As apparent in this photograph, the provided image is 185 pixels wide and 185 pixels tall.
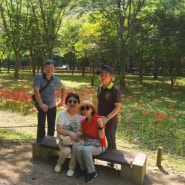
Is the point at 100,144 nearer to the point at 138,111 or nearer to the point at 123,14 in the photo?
the point at 138,111

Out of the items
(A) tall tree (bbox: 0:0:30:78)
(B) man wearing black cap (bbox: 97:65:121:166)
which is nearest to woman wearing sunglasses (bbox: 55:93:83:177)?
(B) man wearing black cap (bbox: 97:65:121:166)

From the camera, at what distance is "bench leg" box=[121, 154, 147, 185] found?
460cm

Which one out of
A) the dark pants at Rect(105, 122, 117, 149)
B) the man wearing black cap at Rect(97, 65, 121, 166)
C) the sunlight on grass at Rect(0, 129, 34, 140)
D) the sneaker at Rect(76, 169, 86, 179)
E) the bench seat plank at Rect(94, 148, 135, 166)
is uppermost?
the man wearing black cap at Rect(97, 65, 121, 166)

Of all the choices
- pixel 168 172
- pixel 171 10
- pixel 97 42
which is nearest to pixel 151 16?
pixel 171 10

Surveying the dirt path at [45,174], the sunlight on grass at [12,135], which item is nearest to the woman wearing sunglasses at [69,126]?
the dirt path at [45,174]

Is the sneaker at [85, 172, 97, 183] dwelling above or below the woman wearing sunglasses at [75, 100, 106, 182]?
below

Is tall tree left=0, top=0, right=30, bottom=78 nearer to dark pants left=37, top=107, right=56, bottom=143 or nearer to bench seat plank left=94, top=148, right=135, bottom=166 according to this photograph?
dark pants left=37, top=107, right=56, bottom=143

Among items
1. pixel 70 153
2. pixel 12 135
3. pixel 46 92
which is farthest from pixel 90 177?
pixel 12 135

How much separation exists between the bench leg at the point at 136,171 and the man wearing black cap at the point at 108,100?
62cm

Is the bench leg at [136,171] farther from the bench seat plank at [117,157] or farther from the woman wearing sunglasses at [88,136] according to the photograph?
the woman wearing sunglasses at [88,136]

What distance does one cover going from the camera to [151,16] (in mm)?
18016

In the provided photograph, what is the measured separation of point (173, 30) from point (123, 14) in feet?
10.5

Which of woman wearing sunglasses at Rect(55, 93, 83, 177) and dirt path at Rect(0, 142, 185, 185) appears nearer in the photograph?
dirt path at Rect(0, 142, 185, 185)

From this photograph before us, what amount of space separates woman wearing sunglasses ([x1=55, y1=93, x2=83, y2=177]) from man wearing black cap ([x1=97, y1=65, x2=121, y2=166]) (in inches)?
16.3
